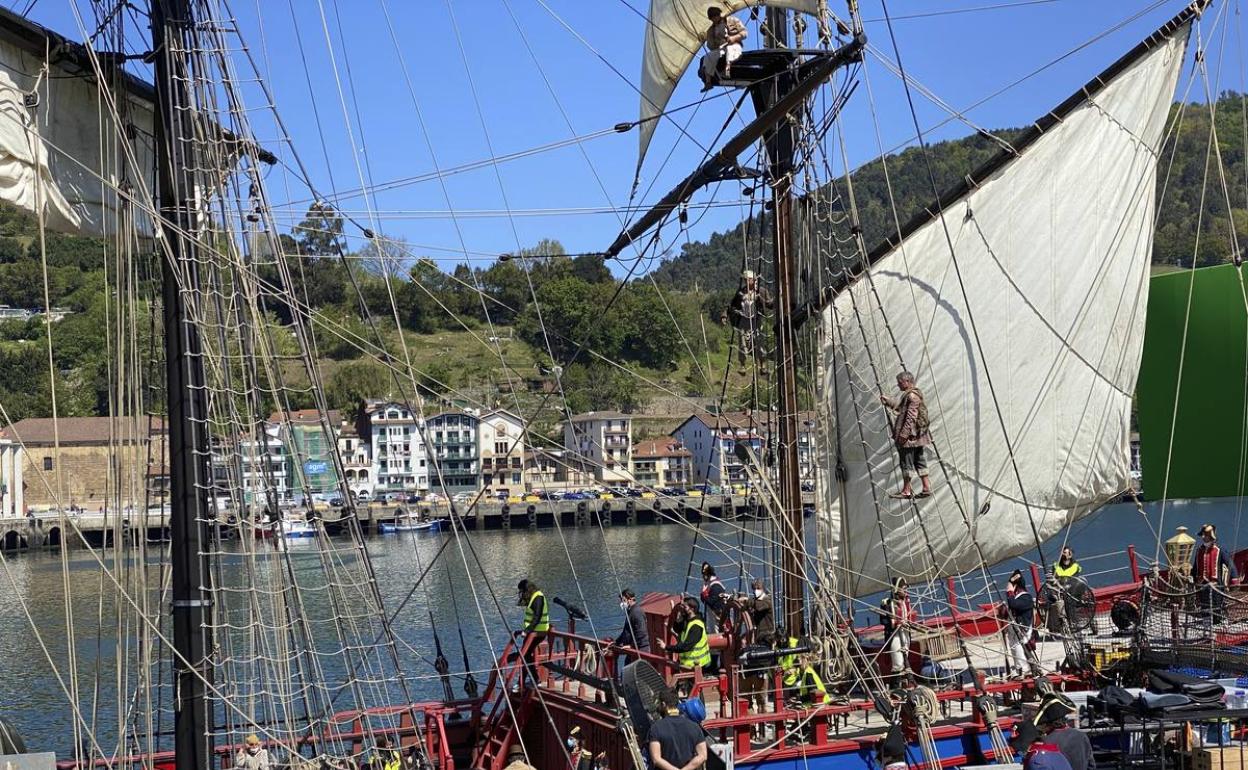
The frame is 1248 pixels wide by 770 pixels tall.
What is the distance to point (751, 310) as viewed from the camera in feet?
68.9

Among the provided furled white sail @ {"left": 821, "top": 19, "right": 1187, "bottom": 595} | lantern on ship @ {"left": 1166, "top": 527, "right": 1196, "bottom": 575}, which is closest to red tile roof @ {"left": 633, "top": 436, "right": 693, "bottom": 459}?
lantern on ship @ {"left": 1166, "top": 527, "right": 1196, "bottom": 575}

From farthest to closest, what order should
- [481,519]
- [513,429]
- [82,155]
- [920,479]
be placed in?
[513,429], [481,519], [920,479], [82,155]

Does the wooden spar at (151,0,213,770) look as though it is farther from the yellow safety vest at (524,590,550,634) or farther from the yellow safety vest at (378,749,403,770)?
the yellow safety vest at (524,590,550,634)

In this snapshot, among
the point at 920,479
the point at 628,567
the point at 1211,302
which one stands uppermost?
the point at 1211,302

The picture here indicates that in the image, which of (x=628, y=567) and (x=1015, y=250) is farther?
(x=628, y=567)

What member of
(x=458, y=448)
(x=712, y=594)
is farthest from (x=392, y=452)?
(x=712, y=594)

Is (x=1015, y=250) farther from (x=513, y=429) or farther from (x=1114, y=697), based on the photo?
(x=513, y=429)

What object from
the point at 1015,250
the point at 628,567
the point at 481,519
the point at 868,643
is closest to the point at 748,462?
the point at 868,643

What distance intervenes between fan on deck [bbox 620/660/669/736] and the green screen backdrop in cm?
1216

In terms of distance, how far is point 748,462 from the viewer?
1933 centimetres

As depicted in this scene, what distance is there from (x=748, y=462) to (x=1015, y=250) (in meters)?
5.66

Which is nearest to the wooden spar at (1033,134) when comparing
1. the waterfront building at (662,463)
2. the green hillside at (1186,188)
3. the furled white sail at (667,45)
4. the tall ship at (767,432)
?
the tall ship at (767,432)

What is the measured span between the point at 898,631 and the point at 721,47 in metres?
8.31

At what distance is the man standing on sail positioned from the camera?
2036cm
